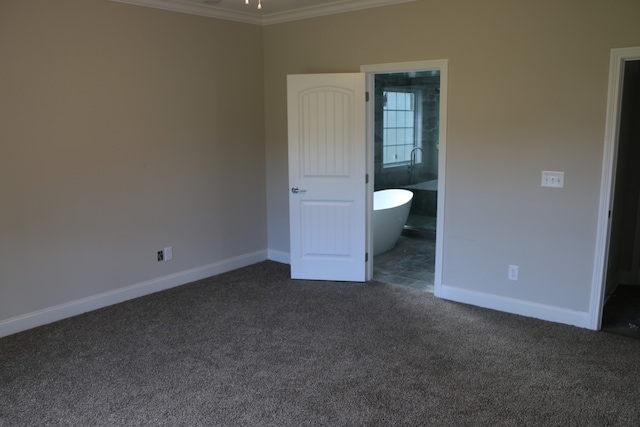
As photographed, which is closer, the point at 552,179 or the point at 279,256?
the point at 552,179

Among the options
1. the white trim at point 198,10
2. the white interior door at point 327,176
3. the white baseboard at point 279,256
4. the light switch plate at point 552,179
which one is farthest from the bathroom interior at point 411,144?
the light switch plate at point 552,179

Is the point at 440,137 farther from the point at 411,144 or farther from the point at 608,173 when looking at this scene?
the point at 411,144

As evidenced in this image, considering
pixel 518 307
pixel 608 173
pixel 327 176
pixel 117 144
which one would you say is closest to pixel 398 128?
pixel 327 176

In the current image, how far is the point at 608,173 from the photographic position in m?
3.57

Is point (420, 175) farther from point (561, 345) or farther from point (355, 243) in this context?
point (561, 345)

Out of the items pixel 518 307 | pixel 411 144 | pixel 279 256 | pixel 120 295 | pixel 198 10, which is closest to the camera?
pixel 518 307

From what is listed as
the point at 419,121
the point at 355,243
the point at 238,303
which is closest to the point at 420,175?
the point at 419,121

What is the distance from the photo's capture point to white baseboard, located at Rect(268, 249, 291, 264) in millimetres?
5609

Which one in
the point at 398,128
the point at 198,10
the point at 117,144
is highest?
the point at 198,10

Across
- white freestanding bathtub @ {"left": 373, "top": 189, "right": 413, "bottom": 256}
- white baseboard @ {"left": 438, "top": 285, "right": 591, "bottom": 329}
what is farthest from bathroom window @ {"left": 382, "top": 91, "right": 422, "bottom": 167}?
white baseboard @ {"left": 438, "top": 285, "right": 591, "bottom": 329}

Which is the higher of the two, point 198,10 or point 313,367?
point 198,10

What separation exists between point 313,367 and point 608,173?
2450 millimetres

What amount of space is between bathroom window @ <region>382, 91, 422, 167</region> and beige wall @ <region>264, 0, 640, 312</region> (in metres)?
2.62

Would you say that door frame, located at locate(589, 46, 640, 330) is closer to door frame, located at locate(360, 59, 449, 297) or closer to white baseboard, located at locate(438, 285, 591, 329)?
white baseboard, located at locate(438, 285, 591, 329)
